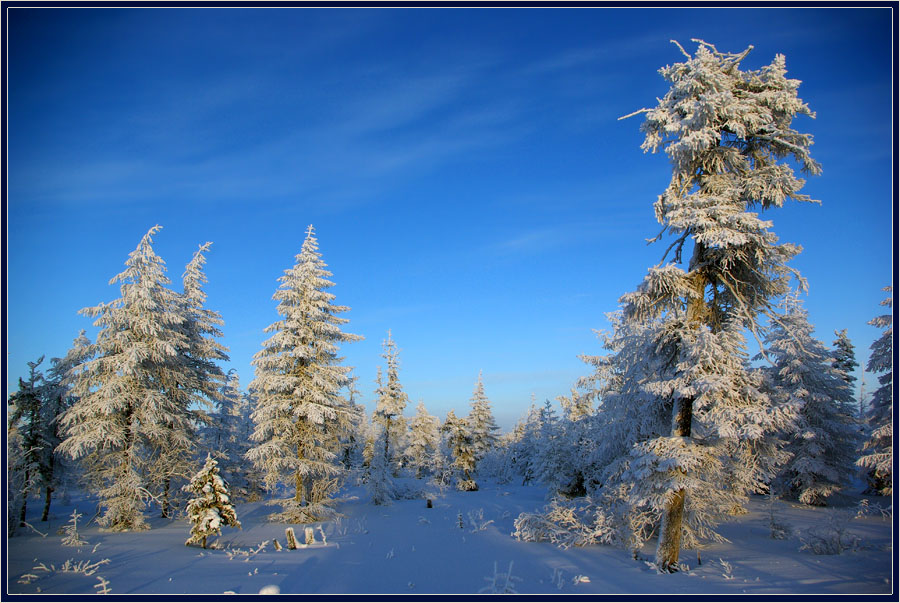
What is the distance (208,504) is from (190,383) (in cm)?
931

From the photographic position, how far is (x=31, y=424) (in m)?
21.8

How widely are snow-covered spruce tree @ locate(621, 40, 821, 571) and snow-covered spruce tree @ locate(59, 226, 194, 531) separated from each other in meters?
19.3

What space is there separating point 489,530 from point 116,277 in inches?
784

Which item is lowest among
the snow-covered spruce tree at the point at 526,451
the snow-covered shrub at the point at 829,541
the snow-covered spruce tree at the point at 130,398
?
the snow-covered spruce tree at the point at 526,451

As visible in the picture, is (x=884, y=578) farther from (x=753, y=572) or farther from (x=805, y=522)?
(x=805, y=522)

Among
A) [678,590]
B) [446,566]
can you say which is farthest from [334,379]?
[678,590]

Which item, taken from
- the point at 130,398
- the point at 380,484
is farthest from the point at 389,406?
the point at 130,398

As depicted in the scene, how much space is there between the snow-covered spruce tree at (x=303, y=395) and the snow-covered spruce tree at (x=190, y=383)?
2.78 meters

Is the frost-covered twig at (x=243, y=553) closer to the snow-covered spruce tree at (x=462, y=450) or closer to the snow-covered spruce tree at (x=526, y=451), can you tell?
the snow-covered spruce tree at (x=462, y=450)

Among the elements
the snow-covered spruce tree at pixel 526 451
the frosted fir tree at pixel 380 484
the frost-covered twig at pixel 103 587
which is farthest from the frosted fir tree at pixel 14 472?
the snow-covered spruce tree at pixel 526 451

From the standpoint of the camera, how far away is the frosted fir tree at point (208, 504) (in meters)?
14.5

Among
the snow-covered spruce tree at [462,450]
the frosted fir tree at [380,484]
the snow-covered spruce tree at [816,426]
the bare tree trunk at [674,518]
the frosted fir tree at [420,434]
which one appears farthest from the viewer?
the frosted fir tree at [420,434]

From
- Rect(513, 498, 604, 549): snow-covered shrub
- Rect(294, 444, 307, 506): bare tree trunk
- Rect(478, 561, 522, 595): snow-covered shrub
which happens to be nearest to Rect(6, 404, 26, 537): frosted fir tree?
Rect(294, 444, 307, 506): bare tree trunk

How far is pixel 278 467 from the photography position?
860 inches
